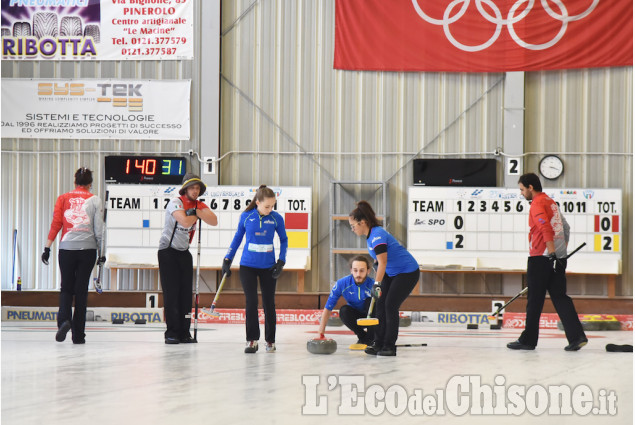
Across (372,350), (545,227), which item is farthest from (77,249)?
(545,227)

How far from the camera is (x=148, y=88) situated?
42.1 feet

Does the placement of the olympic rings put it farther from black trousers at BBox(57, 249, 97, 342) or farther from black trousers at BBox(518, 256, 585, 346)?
black trousers at BBox(57, 249, 97, 342)

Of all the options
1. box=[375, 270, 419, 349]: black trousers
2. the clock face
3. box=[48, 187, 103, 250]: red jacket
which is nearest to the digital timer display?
box=[48, 187, 103, 250]: red jacket

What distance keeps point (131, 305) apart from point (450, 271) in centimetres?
510

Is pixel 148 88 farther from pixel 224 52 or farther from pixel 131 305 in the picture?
pixel 131 305

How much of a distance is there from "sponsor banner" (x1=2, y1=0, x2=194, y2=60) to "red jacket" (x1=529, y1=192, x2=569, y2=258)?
740 cm

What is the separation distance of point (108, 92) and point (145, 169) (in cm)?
150

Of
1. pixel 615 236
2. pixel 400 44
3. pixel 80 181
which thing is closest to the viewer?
pixel 80 181

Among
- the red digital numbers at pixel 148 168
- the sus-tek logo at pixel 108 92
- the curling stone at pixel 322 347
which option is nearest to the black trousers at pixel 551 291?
the curling stone at pixel 322 347

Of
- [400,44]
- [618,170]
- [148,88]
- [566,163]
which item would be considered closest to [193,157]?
[148,88]

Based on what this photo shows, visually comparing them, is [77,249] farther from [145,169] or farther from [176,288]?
[145,169]

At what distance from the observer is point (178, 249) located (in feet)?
24.4

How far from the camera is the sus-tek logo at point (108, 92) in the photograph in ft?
42.0

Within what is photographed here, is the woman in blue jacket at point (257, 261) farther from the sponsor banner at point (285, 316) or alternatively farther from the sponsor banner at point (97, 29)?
the sponsor banner at point (97, 29)
